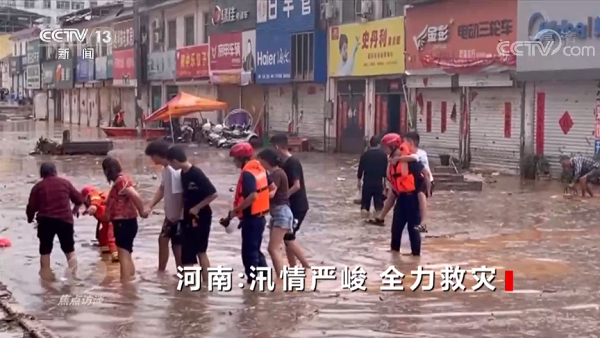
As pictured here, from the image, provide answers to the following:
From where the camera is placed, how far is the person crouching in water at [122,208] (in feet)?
35.4

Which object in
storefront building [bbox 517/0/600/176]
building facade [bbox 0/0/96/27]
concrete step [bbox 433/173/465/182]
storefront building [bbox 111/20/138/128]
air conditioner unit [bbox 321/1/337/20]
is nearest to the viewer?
concrete step [bbox 433/173/465/182]

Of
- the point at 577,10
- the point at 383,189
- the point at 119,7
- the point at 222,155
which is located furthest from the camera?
the point at 119,7

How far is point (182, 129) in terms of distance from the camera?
4459 cm

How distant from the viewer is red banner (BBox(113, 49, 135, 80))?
58.7 metres

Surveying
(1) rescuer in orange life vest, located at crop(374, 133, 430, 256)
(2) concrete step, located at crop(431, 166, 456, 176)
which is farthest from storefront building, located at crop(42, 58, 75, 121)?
(1) rescuer in orange life vest, located at crop(374, 133, 430, 256)

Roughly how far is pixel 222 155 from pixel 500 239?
21.6 m

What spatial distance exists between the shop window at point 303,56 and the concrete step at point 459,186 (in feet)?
53.8

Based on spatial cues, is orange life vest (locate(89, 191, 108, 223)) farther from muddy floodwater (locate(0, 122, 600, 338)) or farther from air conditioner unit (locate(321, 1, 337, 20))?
air conditioner unit (locate(321, 1, 337, 20))

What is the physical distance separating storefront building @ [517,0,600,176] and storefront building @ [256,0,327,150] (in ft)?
40.6

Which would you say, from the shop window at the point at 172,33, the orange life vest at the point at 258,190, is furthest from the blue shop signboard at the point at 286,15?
the orange life vest at the point at 258,190

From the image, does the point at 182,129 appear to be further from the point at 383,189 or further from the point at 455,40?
the point at 383,189

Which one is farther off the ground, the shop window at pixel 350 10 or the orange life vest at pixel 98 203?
the shop window at pixel 350 10

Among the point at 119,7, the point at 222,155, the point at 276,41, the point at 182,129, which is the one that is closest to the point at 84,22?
the point at 119,7

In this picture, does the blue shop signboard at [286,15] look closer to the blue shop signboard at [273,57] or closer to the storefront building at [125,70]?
the blue shop signboard at [273,57]
